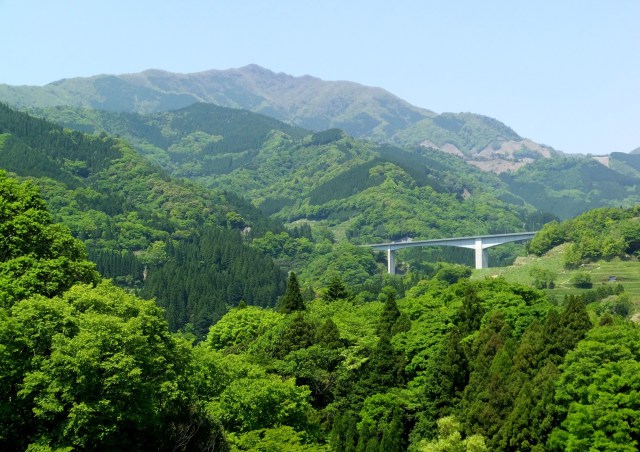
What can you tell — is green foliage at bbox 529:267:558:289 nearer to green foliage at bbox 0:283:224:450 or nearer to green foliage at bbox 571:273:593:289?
green foliage at bbox 571:273:593:289

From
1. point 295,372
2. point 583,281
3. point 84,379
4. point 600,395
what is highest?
point 84,379

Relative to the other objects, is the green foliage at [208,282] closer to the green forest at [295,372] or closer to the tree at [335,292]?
the tree at [335,292]

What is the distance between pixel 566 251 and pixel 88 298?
11597 centimetres

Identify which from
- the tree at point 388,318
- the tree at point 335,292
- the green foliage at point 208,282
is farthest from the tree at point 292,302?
the green foliage at point 208,282

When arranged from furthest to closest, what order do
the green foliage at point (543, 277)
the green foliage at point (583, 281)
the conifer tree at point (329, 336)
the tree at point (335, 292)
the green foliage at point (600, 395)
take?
the green foliage at point (543, 277) → the green foliage at point (583, 281) → the tree at point (335, 292) → the conifer tree at point (329, 336) → the green foliage at point (600, 395)

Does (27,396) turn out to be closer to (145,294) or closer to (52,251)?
(52,251)

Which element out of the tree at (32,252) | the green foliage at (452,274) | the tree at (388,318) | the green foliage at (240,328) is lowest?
the green foliage at (452,274)

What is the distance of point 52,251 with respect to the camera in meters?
52.9

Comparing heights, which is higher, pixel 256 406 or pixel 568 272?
pixel 256 406

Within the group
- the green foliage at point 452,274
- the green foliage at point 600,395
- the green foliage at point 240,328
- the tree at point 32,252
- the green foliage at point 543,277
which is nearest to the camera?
the tree at point 32,252

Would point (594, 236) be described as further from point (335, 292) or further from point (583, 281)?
point (335, 292)

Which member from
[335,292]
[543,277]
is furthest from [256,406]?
[543,277]

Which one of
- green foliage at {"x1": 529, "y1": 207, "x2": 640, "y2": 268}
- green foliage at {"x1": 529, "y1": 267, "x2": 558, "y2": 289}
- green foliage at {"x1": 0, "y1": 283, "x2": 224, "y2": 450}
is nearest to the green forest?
green foliage at {"x1": 0, "y1": 283, "x2": 224, "y2": 450}

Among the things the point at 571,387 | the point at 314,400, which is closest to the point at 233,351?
the point at 314,400
